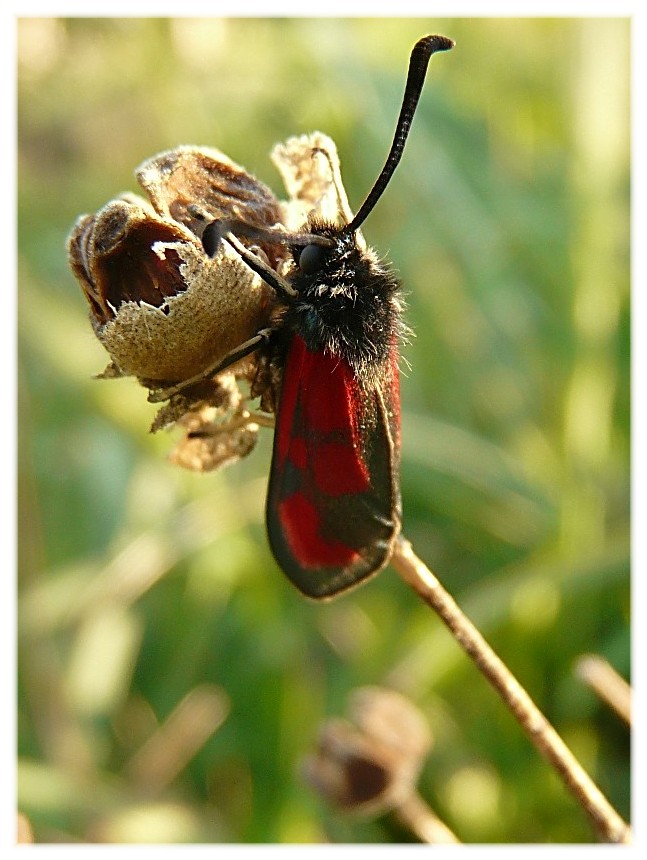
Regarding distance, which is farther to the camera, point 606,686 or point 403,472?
point 403,472

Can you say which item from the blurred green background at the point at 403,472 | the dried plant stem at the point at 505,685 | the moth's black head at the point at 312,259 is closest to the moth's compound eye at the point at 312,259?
the moth's black head at the point at 312,259

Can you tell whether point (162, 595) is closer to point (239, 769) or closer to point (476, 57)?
point (239, 769)

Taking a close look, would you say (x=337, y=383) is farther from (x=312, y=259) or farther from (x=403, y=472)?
(x=403, y=472)

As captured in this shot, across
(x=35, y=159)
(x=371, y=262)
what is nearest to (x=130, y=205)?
(x=371, y=262)

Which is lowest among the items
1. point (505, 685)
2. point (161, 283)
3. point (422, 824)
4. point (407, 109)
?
point (422, 824)

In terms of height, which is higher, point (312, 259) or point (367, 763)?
point (312, 259)

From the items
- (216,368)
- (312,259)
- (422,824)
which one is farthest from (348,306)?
(422,824)

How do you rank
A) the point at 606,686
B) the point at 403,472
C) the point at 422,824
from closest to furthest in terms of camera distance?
the point at 606,686
the point at 422,824
the point at 403,472

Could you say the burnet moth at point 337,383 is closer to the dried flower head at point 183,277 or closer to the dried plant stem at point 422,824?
the dried flower head at point 183,277
